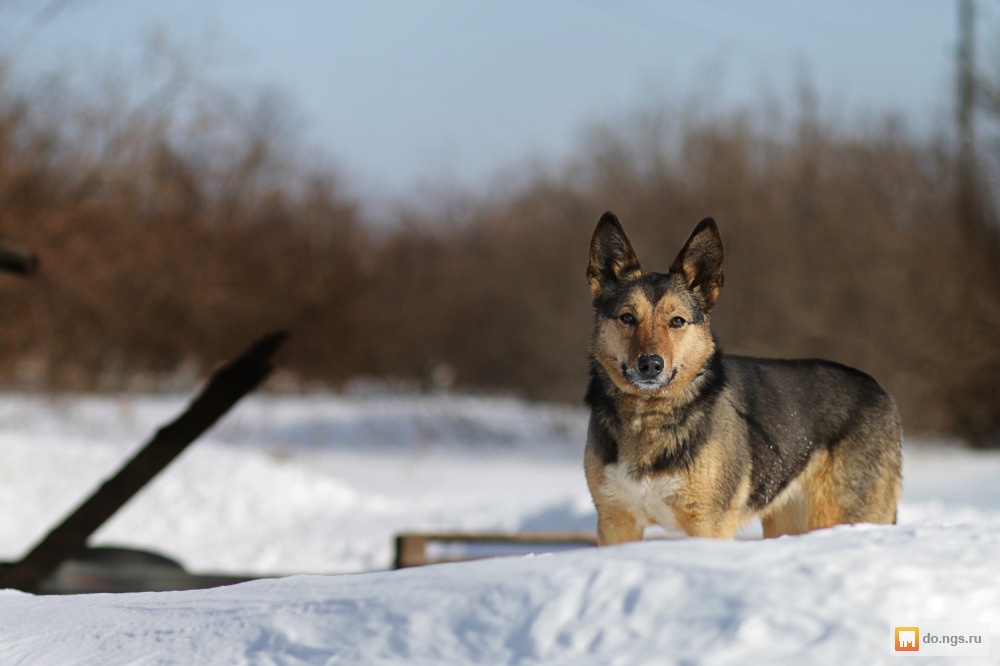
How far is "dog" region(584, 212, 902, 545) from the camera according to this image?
438 cm

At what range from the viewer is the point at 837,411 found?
4.87 m

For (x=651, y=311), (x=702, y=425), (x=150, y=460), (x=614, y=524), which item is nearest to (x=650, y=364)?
(x=651, y=311)

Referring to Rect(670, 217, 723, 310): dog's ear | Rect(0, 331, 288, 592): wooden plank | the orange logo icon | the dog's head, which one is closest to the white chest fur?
the dog's head

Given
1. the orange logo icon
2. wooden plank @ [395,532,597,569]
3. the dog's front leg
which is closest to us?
the orange logo icon

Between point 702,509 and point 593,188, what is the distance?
923 inches

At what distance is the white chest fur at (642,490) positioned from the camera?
436 centimetres

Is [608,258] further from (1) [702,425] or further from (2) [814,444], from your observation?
(2) [814,444]

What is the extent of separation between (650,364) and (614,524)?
0.67m

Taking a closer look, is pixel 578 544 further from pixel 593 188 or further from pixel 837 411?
pixel 593 188

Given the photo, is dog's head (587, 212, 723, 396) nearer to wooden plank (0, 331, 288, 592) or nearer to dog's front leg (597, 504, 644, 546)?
dog's front leg (597, 504, 644, 546)

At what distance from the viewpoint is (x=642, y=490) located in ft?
14.3

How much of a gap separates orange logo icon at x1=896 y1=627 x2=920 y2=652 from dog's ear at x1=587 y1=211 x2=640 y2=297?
6.80ft

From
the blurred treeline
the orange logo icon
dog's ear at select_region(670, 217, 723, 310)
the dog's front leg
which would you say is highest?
the blurred treeline

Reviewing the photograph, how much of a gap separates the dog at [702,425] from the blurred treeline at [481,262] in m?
14.3
